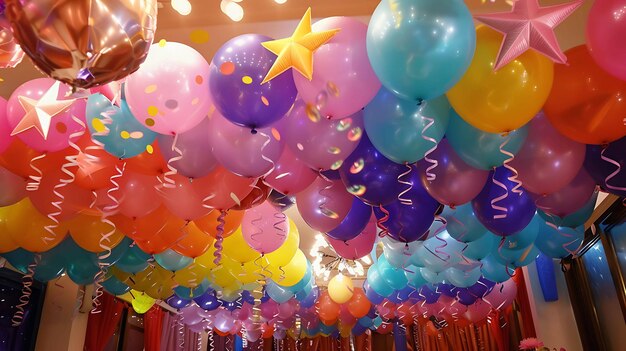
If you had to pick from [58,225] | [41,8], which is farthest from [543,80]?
[58,225]

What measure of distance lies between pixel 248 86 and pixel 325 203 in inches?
31.6

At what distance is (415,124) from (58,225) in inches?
79.1

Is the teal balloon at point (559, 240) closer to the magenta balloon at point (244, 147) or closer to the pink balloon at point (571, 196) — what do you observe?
the pink balloon at point (571, 196)

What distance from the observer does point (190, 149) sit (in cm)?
206

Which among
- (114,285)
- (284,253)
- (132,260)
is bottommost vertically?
(114,285)

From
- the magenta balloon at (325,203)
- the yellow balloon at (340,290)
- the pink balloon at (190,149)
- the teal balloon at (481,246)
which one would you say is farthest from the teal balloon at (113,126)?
the yellow balloon at (340,290)

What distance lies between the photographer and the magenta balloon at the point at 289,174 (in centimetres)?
219

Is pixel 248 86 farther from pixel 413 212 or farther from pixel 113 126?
pixel 413 212

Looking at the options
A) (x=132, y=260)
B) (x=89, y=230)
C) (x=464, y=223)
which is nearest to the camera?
(x=464, y=223)

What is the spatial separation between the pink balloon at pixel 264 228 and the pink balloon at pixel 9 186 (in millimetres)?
1182

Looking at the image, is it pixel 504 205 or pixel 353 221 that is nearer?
pixel 504 205

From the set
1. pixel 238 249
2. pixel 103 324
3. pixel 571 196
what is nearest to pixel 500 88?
pixel 571 196

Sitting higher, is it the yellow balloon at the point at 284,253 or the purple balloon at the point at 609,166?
the purple balloon at the point at 609,166

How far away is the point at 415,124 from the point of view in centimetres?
179
